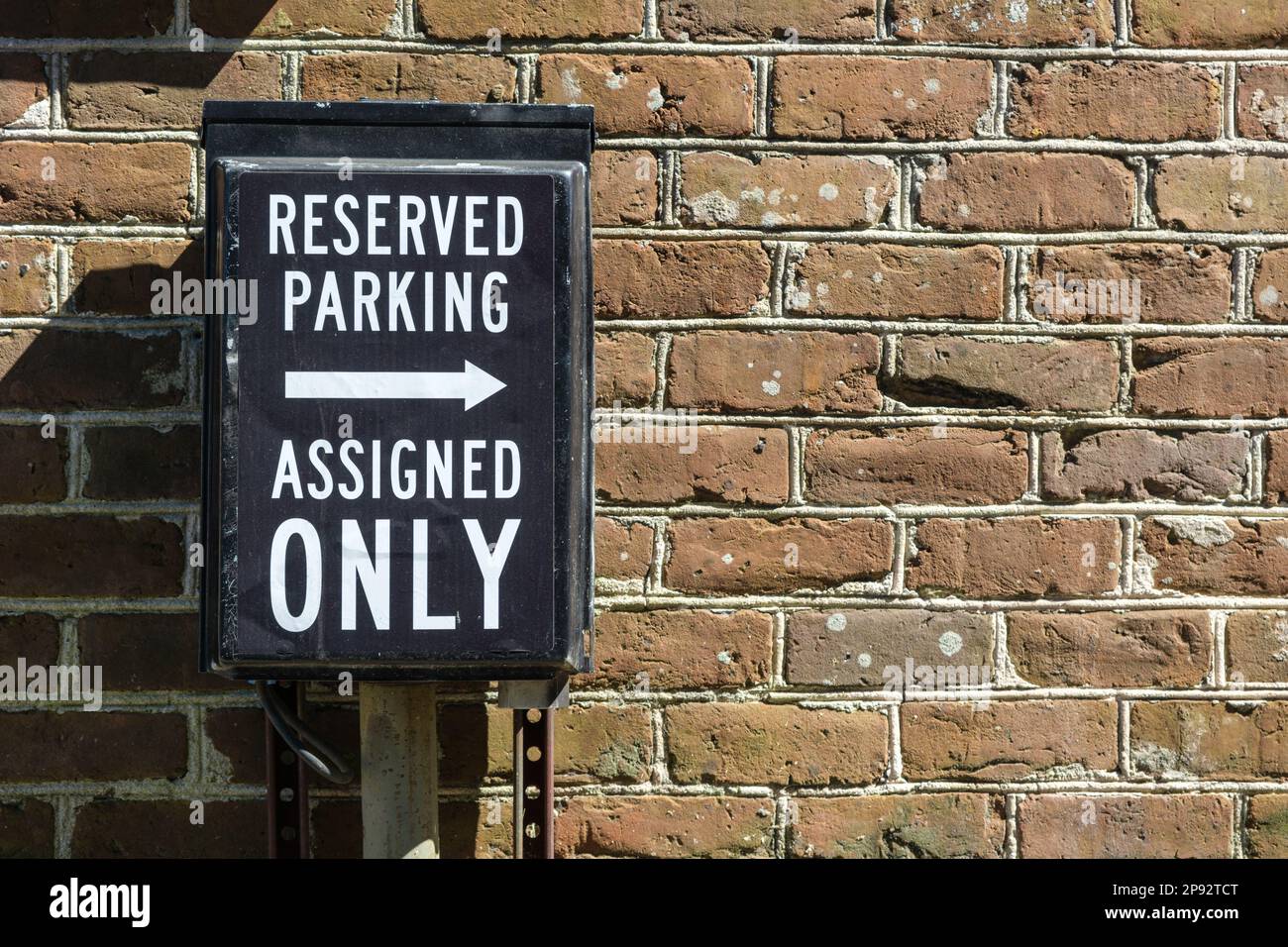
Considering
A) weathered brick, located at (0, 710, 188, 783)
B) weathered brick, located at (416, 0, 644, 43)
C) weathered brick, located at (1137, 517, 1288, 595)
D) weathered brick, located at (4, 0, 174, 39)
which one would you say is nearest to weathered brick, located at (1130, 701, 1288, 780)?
weathered brick, located at (1137, 517, 1288, 595)

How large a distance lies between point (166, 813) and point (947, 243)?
1012 millimetres

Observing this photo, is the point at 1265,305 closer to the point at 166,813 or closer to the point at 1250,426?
the point at 1250,426

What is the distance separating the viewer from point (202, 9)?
1.12 meters

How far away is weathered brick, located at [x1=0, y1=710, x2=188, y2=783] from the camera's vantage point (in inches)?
44.0

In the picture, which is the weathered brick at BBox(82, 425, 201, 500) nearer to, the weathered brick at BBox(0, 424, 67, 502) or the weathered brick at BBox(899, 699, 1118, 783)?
the weathered brick at BBox(0, 424, 67, 502)

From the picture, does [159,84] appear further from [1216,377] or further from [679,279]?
[1216,377]

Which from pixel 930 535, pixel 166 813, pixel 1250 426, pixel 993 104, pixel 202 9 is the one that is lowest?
pixel 166 813

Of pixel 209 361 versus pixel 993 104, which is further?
pixel 993 104

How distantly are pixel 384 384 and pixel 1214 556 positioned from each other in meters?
0.87

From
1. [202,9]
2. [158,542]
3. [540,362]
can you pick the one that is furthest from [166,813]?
[202,9]

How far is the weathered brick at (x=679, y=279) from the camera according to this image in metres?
1.13

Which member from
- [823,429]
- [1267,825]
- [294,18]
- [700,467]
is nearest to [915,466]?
[823,429]

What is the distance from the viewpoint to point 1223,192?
114 cm

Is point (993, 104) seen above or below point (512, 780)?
above
